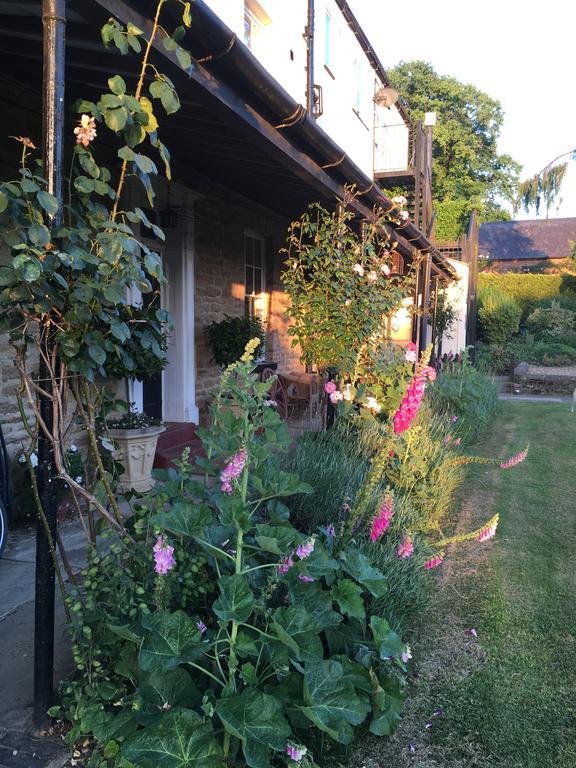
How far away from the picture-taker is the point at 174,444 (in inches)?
232

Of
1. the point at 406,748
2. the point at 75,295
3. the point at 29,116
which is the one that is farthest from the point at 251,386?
the point at 29,116

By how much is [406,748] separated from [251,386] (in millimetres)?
1478

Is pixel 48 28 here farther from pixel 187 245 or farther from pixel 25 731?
pixel 187 245

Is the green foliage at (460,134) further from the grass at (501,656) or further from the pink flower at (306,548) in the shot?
the pink flower at (306,548)

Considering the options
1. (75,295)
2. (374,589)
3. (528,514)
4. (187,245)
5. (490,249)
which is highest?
(490,249)

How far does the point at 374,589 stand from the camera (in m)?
2.37

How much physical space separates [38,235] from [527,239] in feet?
121

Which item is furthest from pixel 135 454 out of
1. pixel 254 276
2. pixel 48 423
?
pixel 254 276

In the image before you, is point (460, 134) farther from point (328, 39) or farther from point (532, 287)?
point (328, 39)

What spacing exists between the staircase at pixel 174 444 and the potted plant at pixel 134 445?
0.45m

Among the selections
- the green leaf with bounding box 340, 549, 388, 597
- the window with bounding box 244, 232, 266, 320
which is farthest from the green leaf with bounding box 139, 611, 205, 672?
the window with bounding box 244, 232, 266, 320

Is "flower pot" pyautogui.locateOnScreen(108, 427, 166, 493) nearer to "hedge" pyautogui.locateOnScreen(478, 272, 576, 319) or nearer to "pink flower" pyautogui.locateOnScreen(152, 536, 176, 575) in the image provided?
"pink flower" pyautogui.locateOnScreen(152, 536, 176, 575)

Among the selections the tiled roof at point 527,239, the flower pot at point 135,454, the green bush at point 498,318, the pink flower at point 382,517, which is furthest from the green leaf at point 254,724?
the tiled roof at point 527,239

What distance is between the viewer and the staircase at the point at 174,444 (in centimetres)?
550
